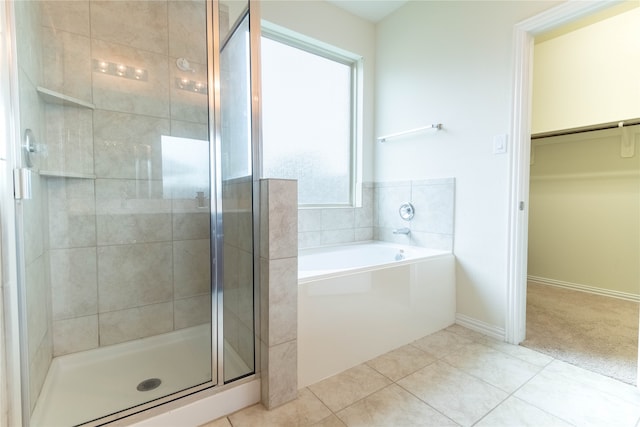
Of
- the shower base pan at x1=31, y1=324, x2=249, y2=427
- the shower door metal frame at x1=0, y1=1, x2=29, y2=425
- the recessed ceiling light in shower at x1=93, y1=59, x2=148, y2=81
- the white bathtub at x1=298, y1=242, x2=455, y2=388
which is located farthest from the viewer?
the recessed ceiling light in shower at x1=93, y1=59, x2=148, y2=81

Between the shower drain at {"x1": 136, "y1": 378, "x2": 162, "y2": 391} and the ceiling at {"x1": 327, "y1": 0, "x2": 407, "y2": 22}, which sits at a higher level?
the ceiling at {"x1": 327, "y1": 0, "x2": 407, "y2": 22}

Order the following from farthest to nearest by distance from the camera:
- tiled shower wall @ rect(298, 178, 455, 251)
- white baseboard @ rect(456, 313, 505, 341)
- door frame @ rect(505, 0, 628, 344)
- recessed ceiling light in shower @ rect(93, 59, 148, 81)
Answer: tiled shower wall @ rect(298, 178, 455, 251)
white baseboard @ rect(456, 313, 505, 341)
door frame @ rect(505, 0, 628, 344)
recessed ceiling light in shower @ rect(93, 59, 148, 81)

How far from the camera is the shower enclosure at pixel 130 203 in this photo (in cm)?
123

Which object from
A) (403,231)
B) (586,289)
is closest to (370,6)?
→ (403,231)

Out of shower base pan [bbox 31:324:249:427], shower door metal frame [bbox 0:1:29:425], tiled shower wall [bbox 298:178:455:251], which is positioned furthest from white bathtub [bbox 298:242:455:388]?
shower door metal frame [bbox 0:1:29:425]

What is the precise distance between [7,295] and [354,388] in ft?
4.60

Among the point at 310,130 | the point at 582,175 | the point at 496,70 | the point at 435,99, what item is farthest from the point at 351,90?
the point at 582,175

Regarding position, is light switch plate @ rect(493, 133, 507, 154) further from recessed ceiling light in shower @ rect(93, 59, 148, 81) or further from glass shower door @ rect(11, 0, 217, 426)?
recessed ceiling light in shower @ rect(93, 59, 148, 81)

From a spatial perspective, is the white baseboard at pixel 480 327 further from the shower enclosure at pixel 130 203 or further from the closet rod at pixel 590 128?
the closet rod at pixel 590 128

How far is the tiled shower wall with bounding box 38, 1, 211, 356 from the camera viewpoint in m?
1.52

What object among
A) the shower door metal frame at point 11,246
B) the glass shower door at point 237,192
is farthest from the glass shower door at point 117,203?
the shower door metal frame at point 11,246

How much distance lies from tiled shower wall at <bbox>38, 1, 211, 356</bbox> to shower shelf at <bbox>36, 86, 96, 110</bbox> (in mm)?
17

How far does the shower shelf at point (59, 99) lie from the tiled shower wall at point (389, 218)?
150 centimetres

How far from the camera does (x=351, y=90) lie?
277 cm
